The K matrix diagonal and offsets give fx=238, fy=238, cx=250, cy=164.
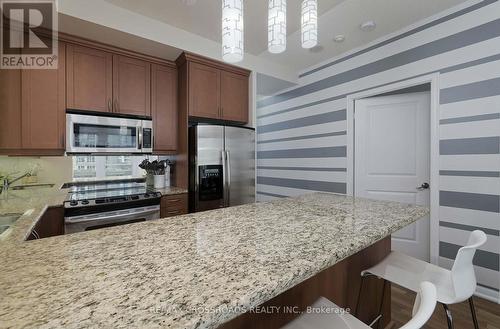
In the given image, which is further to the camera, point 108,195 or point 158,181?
point 158,181

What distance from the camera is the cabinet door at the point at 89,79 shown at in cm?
231

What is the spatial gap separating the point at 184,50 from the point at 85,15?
0.89 metres

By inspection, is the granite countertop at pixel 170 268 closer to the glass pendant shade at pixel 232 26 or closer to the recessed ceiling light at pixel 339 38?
the glass pendant shade at pixel 232 26

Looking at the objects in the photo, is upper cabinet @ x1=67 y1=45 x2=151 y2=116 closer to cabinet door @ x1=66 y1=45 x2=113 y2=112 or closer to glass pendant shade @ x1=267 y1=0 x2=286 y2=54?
cabinet door @ x1=66 y1=45 x2=113 y2=112

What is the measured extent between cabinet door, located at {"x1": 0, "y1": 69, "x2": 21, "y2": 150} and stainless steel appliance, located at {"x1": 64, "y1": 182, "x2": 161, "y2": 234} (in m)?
0.64

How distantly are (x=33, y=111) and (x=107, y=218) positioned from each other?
3.90 ft

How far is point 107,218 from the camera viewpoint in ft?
7.05

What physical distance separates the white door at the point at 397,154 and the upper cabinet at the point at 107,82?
8.40ft

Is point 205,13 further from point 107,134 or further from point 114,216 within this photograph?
point 114,216

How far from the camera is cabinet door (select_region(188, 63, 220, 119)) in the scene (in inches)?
107

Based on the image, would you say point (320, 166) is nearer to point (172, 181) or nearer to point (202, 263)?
point (172, 181)

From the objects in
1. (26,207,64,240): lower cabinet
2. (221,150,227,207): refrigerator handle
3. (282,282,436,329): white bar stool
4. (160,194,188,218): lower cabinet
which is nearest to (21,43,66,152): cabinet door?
(26,207,64,240): lower cabinet

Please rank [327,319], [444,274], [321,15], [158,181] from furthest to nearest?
1. [158,181]
2. [321,15]
3. [444,274]
4. [327,319]

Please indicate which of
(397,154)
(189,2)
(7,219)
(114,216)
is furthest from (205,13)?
(397,154)
